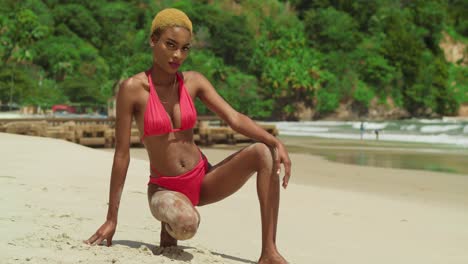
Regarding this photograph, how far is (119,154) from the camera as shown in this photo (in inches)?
163

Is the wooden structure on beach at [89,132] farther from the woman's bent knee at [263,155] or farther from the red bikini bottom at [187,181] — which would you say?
the woman's bent knee at [263,155]

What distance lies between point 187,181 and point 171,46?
91 cm

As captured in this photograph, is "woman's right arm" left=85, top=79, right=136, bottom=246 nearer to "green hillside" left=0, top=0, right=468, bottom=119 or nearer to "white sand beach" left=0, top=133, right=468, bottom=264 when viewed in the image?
"white sand beach" left=0, top=133, right=468, bottom=264

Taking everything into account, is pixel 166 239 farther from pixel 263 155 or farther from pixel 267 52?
pixel 267 52

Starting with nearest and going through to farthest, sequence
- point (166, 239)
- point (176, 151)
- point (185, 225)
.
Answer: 1. point (185, 225)
2. point (176, 151)
3. point (166, 239)

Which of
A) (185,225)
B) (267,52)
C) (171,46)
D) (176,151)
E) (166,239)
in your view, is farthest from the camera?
(267,52)

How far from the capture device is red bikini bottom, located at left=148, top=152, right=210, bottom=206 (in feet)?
13.5

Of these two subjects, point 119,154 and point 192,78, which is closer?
point 119,154

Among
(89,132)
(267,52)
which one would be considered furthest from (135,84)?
(267,52)

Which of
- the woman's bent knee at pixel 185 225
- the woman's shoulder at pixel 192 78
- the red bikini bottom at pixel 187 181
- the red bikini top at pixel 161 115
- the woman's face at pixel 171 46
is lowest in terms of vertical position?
the woman's bent knee at pixel 185 225

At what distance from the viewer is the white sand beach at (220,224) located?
162 inches

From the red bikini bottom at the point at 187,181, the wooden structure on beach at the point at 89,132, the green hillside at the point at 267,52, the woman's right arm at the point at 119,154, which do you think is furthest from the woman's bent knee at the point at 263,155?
the green hillside at the point at 267,52

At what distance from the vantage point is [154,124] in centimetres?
398

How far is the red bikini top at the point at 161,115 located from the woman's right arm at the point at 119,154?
0.42ft
